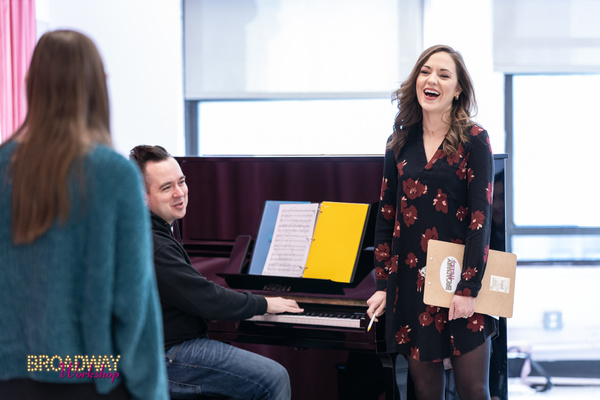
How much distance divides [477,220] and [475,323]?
31 cm

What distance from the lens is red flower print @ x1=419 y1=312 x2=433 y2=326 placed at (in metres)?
1.76

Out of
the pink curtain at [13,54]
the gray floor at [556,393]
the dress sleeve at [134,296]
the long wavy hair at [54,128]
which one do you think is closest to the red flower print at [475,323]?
the dress sleeve at [134,296]

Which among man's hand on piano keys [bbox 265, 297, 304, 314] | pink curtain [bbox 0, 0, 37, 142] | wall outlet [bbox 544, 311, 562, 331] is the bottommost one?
wall outlet [bbox 544, 311, 562, 331]

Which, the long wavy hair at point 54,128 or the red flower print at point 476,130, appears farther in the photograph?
the red flower print at point 476,130

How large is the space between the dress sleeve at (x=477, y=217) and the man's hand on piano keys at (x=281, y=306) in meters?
0.61

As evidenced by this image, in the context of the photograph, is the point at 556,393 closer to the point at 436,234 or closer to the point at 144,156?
the point at 436,234

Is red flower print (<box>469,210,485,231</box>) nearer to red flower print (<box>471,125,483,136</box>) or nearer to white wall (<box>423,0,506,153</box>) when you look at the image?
red flower print (<box>471,125,483,136</box>)

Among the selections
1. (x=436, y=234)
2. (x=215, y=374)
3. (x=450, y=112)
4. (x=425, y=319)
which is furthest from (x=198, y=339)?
(x=450, y=112)

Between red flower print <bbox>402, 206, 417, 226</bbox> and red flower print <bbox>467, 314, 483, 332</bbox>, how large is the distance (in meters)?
0.34

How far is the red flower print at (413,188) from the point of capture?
1.79m

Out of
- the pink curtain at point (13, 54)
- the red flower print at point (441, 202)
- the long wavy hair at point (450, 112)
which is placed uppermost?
the pink curtain at point (13, 54)

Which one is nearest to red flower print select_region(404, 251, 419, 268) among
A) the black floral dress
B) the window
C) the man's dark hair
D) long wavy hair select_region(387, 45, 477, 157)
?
the black floral dress

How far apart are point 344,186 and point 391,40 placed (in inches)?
67.6

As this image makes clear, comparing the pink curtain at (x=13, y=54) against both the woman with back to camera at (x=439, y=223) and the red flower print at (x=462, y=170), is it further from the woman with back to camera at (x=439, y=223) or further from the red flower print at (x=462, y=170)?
the red flower print at (x=462, y=170)
